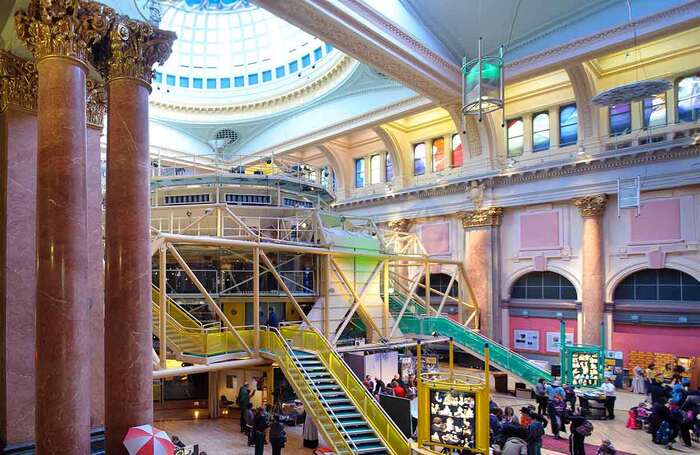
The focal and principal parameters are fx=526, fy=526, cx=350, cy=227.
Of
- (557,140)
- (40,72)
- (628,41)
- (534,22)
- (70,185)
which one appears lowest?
(70,185)

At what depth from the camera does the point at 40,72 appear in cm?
609

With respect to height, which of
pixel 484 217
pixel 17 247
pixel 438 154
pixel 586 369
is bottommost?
pixel 586 369

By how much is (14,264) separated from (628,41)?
18186mm

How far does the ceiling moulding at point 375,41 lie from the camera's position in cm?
1553

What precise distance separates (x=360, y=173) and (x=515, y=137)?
1005 centimetres

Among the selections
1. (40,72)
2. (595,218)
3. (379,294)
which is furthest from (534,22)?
(40,72)

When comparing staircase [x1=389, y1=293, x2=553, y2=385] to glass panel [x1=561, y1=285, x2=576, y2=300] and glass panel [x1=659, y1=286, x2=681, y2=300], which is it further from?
glass panel [x1=659, y1=286, x2=681, y2=300]

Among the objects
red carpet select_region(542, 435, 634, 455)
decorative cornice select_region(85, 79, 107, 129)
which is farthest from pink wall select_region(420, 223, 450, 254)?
decorative cornice select_region(85, 79, 107, 129)

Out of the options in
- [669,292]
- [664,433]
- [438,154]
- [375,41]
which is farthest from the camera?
[438,154]

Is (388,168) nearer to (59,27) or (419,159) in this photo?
(419,159)

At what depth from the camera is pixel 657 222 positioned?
19.9 metres

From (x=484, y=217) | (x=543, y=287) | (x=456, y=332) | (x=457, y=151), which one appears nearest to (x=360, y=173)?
(x=457, y=151)

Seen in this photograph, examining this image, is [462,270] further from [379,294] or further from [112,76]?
[112,76]

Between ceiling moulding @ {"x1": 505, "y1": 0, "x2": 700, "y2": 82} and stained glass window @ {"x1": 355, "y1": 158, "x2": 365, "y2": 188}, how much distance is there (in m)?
12.4
